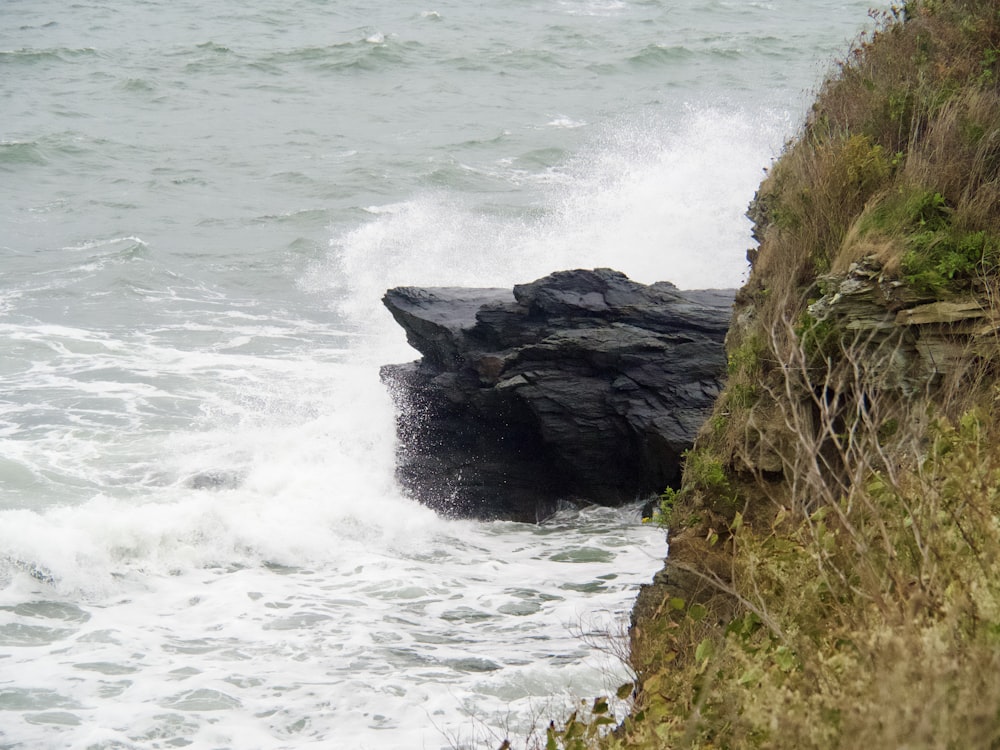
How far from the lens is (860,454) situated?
3.36 m

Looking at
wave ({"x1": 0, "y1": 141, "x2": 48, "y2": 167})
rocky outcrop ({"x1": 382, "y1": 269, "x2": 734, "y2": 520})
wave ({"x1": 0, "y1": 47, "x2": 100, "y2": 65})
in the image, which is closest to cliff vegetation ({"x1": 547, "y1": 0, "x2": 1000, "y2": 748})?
rocky outcrop ({"x1": 382, "y1": 269, "x2": 734, "y2": 520})

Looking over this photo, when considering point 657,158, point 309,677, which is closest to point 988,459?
point 309,677

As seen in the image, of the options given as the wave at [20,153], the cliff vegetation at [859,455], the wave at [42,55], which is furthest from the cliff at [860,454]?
the wave at [42,55]

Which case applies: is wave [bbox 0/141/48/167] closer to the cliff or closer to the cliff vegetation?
the cliff

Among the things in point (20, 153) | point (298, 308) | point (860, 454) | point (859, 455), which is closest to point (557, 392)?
point (859, 455)

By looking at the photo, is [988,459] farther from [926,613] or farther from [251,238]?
[251,238]

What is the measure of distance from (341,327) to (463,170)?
28.5 feet

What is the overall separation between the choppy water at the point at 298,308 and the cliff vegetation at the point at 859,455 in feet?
4.97

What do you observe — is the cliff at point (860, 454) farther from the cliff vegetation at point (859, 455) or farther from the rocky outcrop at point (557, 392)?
the rocky outcrop at point (557, 392)

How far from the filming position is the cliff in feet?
8.93

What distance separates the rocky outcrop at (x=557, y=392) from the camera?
31.9ft

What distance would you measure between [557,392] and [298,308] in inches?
311

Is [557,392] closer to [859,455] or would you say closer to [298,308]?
[859,455]

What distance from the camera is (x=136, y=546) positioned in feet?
29.5
